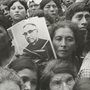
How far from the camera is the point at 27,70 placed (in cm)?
272

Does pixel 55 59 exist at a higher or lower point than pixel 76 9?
lower

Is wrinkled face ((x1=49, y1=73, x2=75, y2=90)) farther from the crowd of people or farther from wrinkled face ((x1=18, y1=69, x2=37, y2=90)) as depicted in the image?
wrinkled face ((x1=18, y1=69, x2=37, y2=90))

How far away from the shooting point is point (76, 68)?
2.79m

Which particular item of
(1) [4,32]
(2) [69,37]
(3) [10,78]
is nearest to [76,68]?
(2) [69,37]

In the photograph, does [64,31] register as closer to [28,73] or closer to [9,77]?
[28,73]

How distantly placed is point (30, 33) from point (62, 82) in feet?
2.34

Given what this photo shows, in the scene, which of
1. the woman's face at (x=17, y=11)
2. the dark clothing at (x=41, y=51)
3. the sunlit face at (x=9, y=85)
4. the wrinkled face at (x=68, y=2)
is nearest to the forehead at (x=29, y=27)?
the dark clothing at (x=41, y=51)

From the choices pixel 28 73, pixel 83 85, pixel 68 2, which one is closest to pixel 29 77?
pixel 28 73

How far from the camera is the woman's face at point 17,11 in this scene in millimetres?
4581

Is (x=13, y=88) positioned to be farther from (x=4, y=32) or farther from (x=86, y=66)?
(x=4, y=32)

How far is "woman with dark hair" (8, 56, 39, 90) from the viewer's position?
2668 mm

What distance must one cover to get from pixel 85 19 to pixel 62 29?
61 centimetres

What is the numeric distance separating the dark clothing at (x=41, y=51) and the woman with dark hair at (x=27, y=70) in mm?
197

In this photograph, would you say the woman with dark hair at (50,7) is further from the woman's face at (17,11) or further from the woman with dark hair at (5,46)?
the woman with dark hair at (5,46)
